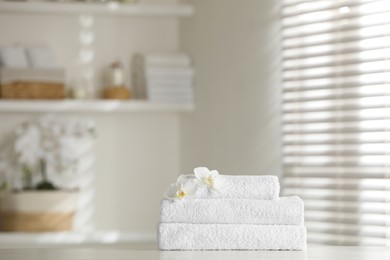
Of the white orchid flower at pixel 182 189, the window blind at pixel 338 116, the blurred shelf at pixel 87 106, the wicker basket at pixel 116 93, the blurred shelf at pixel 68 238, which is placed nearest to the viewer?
the white orchid flower at pixel 182 189

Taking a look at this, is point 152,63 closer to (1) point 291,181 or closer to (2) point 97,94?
(2) point 97,94

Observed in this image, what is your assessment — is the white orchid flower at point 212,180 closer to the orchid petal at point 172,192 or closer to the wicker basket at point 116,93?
the orchid petal at point 172,192

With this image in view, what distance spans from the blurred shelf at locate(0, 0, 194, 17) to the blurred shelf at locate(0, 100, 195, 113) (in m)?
0.35

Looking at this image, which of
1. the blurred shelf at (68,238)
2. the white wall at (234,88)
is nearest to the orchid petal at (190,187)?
the white wall at (234,88)

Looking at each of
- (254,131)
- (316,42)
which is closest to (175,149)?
(254,131)

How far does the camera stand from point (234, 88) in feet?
11.1

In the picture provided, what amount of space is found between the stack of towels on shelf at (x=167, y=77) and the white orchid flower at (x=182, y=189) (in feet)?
6.28

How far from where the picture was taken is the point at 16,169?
349 centimetres

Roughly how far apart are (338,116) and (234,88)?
1.89 feet

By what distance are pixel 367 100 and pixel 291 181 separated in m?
0.46

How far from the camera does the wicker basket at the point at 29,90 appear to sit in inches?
134

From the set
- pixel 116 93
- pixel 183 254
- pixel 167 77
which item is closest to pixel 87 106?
pixel 116 93

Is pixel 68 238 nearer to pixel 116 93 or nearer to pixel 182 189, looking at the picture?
pixel 116 93

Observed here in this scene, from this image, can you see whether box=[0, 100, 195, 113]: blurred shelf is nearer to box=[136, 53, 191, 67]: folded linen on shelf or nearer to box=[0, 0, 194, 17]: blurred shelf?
box=[136, 53, 191, 67]: folded linen on shelf
